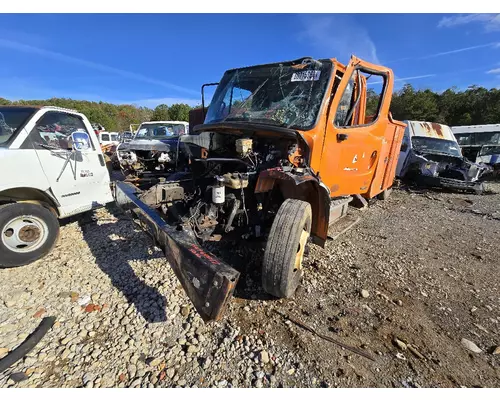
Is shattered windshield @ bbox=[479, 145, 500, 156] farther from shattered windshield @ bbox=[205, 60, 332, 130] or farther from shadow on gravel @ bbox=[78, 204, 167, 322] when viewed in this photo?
shadow on gravel @ bbox=[78, 204, 167, 322]

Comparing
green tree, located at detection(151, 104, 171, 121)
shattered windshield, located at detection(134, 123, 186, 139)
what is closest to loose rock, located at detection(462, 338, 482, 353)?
shattered windshield, located at detection(134, 123, 186, 139)

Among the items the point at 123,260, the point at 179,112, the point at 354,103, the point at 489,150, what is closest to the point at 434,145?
the point at 489,150

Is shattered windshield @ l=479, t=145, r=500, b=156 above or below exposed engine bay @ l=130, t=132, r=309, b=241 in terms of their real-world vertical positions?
below

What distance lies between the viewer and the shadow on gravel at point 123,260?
264 centimetres

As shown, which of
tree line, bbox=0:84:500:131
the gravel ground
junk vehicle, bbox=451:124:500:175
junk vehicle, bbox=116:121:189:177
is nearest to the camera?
the gravel ground

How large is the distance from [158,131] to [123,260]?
22.4 ft

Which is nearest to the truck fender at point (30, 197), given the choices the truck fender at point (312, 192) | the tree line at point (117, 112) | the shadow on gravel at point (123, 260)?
the shadow on gravel at point (123, 260)

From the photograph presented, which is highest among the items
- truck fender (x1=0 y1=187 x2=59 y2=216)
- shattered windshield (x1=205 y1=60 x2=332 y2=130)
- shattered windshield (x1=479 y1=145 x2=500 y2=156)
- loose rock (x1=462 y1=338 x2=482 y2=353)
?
shattered windshield (x1=205 y1=60 x2=332 y2=130)

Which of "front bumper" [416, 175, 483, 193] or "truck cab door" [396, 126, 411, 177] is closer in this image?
"front bumper" [416, 175, 483, 193]

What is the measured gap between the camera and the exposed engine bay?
289 centimetres

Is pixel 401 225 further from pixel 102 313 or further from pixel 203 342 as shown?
pixel 102 313

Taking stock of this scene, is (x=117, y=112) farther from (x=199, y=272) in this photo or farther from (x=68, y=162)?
(x=199, y=272)

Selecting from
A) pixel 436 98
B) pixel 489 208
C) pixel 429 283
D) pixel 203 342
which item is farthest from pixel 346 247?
pixel 436 98

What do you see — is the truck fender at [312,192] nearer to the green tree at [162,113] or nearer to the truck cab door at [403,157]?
the truck cab door at [403,157]
